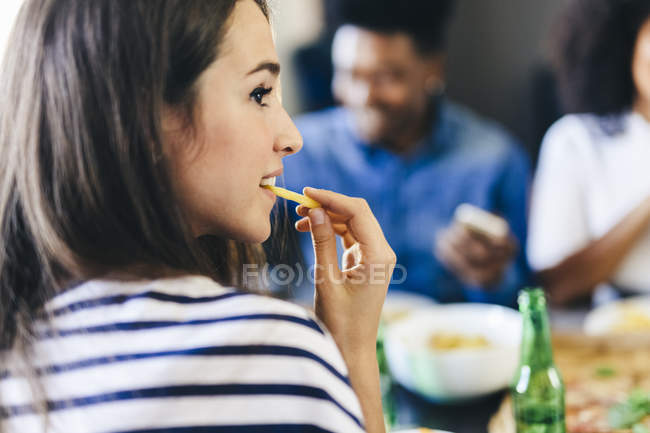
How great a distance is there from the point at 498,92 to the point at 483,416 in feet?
10.1

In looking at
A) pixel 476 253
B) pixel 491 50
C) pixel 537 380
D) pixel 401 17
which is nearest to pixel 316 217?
pixel 537 380

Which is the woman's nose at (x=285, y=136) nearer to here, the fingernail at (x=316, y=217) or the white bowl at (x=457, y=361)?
the fingernail at (x=316, y=217)

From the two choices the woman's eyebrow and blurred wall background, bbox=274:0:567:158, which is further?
blurred wall background, bbox=274:0:567:158

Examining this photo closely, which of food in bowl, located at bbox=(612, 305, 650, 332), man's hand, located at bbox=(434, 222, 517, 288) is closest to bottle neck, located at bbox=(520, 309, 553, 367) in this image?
food in bowl, located at bbox=(612, 305, 650, 332)

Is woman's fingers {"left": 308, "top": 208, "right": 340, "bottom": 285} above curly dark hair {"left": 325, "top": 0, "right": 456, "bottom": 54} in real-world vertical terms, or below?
below

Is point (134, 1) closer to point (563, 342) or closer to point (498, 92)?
point (563, 342)

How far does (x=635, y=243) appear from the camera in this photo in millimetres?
1744

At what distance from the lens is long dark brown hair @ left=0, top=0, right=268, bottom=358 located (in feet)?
1.95

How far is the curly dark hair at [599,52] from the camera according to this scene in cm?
183

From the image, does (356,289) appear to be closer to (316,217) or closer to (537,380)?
(316,217)

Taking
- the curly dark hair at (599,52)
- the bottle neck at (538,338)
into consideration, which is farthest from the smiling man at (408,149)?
the bottle neck at (538,338)

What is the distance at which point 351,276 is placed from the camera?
30.5 inches

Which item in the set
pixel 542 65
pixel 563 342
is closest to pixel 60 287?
pixel 563 342

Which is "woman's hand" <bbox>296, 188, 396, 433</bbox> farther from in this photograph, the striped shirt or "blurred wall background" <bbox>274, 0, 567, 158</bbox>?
"blurred wall background" <bbox>274, 0, 567, 158</bbox>
